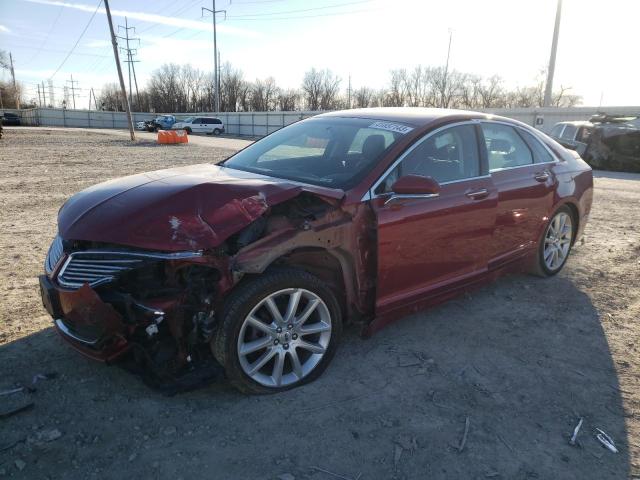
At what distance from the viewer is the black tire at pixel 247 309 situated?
8.86 ft

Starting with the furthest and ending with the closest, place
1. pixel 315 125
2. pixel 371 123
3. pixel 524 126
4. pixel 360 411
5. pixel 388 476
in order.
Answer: pixel 524 126 < pixel 315 125 < pixel 371 123 < pixel 360 411 < pixel 388 476

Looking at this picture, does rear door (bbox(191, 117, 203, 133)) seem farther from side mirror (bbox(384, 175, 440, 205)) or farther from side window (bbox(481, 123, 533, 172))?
side mirror (bbox(384, 175, 440, 205))

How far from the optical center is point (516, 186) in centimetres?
431

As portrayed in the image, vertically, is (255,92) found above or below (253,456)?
above

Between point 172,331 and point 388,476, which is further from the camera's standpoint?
point 172,331

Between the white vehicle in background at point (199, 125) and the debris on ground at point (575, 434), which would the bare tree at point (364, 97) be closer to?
the white vehicle in background at point (199, 125)

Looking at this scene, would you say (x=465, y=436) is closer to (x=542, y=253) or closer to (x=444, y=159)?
(x=444, y=159)

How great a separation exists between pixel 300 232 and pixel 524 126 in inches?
121

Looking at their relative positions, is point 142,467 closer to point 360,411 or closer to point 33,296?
point 360,411

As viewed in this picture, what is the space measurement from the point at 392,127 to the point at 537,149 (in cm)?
191

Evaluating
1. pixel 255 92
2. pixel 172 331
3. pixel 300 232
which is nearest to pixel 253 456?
pixel 172 331

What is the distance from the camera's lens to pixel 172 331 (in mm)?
2645

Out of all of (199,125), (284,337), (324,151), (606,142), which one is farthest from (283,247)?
(199,125)

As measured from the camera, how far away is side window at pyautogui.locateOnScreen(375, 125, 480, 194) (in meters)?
3.52
